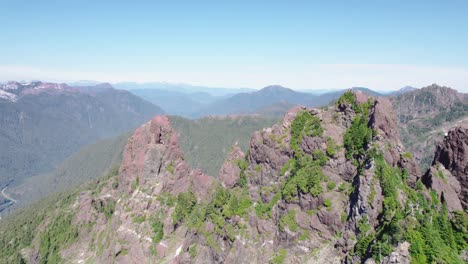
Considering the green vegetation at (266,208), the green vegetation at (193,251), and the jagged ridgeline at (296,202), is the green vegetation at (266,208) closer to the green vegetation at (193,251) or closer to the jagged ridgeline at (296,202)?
the jagged ridgeline at (296,202)

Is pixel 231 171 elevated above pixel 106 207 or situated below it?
above

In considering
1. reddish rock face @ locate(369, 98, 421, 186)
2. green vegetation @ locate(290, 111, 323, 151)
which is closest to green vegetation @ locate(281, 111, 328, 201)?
green vegetation @ locate(290, 111, 323, 151)

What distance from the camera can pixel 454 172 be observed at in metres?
65.6

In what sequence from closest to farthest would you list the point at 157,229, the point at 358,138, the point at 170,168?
1. the point at 358,138
2. the point at 157,229
3. the point at 170,168

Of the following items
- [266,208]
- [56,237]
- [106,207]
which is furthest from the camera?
[56,237]

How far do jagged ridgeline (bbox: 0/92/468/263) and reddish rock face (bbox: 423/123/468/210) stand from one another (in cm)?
37

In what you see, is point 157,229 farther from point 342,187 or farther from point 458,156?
point 458,156

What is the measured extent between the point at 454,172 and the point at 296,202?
98.0 feet

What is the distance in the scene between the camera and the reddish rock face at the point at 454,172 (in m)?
63.3

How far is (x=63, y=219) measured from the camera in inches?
5084

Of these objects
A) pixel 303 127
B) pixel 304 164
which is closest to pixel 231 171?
pixel 304 164

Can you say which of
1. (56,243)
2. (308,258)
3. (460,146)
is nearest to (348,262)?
(308,258)

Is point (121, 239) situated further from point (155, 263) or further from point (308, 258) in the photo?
point (308, 258)

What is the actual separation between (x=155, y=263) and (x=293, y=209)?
38.5 m
